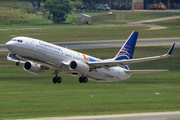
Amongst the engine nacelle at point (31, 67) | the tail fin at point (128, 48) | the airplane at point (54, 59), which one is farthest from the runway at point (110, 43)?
the engine nacelle at point (31, 67)

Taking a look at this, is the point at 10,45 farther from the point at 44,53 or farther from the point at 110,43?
the point at 110,43

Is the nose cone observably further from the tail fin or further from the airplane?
the tail fin

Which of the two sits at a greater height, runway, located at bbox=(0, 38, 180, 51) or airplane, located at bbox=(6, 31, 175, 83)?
airplane, located at bbox=(6, 31, 175, 83)

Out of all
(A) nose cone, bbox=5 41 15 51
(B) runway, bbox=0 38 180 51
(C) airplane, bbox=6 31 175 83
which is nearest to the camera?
(A) nose cone, bbox=5 41 15 51

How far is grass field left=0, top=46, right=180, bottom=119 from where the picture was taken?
3246 inches

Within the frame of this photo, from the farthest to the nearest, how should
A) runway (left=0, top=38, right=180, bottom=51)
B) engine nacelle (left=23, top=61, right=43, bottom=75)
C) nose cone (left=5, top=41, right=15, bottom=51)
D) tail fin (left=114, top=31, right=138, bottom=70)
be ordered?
runway (left=0, top=38, right=180, bottom=51)
tail fin (left=114, top=31, right=138, bottom=70)
engine nacelle (left=23, top=61, right=43, bottom=75)
nose cone (left=5, top=41, right=15, bottom=51)

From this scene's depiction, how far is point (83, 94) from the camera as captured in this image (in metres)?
97.7

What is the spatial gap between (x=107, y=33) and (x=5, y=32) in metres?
40.8

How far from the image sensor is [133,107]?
277ft

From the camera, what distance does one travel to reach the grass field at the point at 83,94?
8244 centimetres

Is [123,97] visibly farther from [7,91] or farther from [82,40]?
[82,40]

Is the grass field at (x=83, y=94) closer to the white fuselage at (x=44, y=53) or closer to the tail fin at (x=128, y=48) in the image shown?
the tail fin at (x=128, y=48)

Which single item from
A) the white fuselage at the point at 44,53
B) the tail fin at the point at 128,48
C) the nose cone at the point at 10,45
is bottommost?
the tail fin at the point at 128,48

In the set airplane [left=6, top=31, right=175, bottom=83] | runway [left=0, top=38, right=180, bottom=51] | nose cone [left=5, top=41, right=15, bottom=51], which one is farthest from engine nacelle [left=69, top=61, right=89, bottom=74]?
runway [left=0, top=38, right=180, bottom=51]
